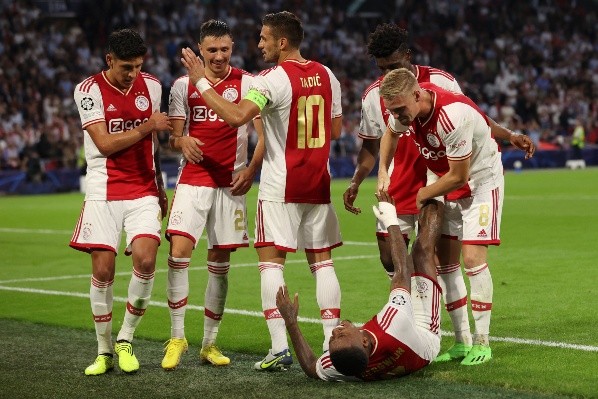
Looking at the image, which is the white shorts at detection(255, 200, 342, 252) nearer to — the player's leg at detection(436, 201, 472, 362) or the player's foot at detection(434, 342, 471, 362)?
the player's leg at detection(436, 201, 472, 362)

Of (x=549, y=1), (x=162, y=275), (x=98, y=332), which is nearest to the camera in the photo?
(x=98, y=332)

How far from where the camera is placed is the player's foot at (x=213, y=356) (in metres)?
7.80

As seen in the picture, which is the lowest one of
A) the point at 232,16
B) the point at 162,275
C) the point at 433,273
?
the point at 162,275

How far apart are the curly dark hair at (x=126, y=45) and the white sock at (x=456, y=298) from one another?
103 inches

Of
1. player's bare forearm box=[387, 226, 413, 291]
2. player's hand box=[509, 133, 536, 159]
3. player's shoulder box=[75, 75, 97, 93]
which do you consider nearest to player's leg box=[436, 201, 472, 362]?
player's bare forearm box=[387, 226, 413, 291]

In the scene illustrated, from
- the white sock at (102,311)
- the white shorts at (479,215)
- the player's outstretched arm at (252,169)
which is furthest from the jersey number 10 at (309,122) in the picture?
the white sock at (102,311)

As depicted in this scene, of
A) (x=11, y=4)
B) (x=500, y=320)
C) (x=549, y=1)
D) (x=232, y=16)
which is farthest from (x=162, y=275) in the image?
(x=549, y=1)

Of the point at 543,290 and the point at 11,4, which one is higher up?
the point at 11,4

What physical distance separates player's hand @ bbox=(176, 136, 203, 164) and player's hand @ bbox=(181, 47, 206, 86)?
0.58 meters

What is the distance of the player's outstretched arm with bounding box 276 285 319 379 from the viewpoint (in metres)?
6.96

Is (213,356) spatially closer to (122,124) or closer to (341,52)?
(122,124)

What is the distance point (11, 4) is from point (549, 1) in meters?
23.7

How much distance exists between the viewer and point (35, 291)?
12.1 m

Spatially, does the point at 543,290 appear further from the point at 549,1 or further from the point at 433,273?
the point at 549,1
